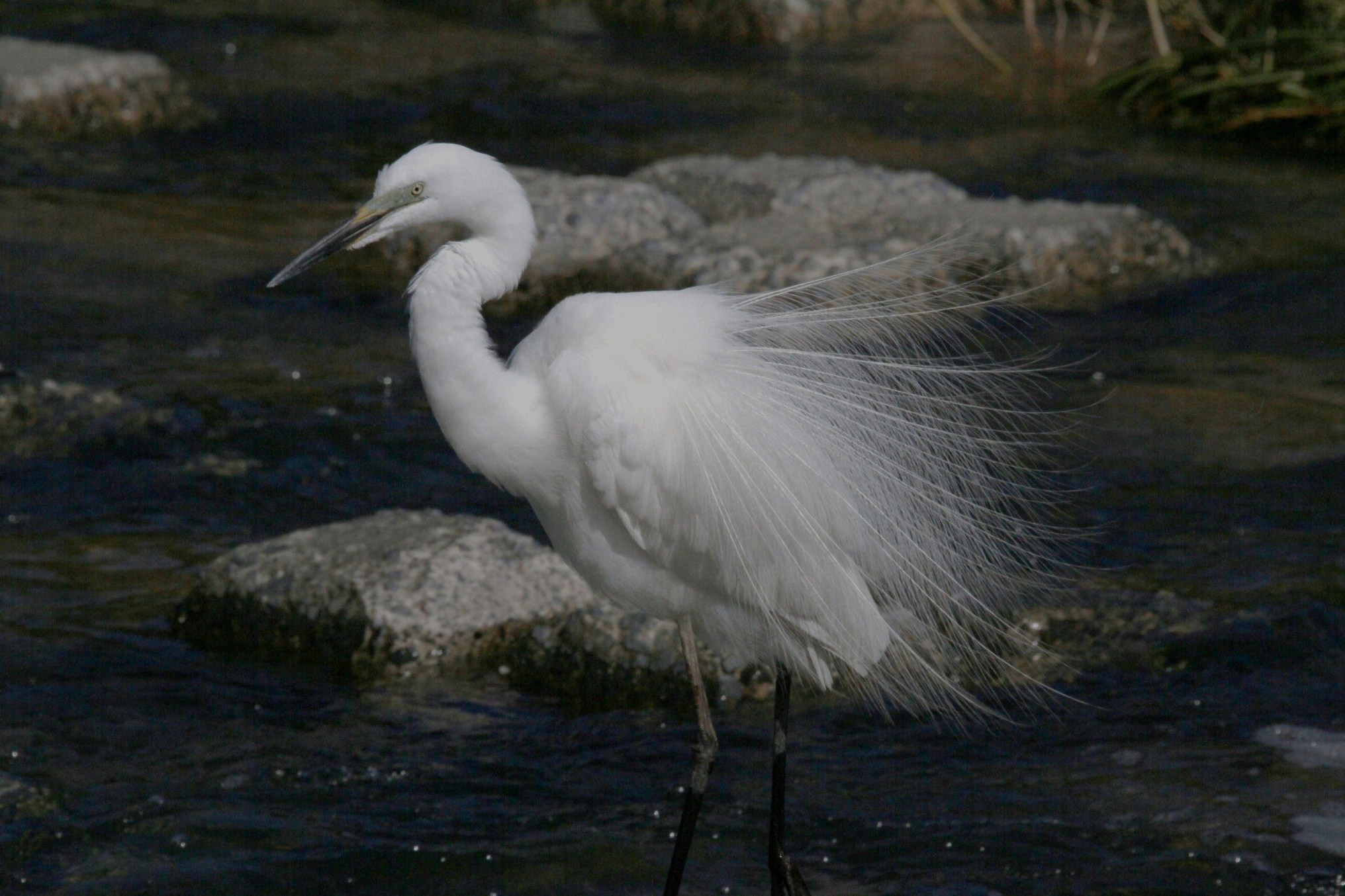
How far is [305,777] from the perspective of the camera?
3.86 meters

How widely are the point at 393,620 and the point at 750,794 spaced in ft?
3.51

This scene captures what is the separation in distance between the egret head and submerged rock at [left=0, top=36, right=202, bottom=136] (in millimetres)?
6801

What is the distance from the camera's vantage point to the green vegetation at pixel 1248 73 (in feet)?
29.7

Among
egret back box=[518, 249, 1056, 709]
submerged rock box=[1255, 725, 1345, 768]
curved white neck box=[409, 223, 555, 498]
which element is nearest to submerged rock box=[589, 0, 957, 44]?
egret back box=[518, 249, 1056, 709]

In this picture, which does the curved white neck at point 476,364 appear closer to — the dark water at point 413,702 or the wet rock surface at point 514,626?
the dark water at point 413,702

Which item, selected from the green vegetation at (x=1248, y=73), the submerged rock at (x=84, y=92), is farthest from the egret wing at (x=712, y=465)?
the submerged rock at (x=84, y=92)

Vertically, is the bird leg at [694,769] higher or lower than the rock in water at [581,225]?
lower

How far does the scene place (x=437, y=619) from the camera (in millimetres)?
4336

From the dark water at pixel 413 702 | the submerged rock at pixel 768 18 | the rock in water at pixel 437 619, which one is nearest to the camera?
the dark water at pixel 413 702

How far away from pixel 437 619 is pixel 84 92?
6.33 meters

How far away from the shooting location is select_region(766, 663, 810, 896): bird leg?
3.43m

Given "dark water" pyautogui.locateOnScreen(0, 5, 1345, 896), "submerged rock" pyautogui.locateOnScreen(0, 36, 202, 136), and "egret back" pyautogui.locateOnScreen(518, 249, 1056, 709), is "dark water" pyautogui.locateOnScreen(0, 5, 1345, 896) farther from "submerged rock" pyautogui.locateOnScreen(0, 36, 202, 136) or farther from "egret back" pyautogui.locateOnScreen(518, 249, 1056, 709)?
"submerged rock" pyautogui.locateOnScreen(0, 36, 202, 136)

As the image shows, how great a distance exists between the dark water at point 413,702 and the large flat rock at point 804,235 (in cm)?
30

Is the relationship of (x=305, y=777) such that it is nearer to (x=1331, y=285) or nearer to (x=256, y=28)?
(x=1331, y=285)
